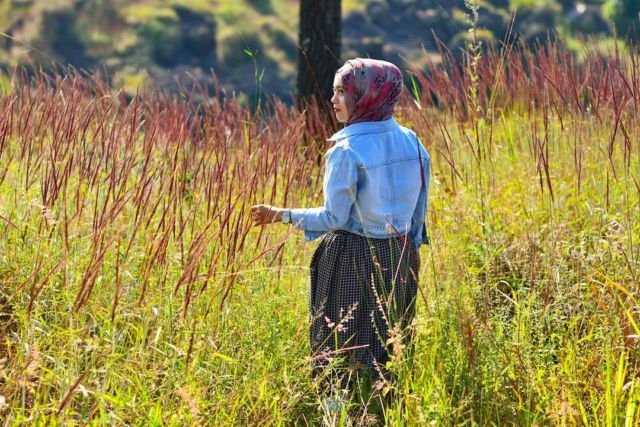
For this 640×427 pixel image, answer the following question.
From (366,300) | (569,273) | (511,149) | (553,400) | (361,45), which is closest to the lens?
(553,400)

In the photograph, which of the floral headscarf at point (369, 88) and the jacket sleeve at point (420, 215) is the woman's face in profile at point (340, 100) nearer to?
the floral headscarf at point (369, 88)

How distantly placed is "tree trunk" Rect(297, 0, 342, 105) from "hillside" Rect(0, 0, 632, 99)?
44750 mm

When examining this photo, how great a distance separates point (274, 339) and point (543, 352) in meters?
0.86

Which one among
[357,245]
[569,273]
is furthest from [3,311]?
[569,273]

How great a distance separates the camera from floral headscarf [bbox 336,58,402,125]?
2.92 m

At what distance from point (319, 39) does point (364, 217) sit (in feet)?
12.4

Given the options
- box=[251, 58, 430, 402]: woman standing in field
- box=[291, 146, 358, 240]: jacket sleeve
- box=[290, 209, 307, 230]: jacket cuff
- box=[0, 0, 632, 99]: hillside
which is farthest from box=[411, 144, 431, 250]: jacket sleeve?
box=[0, 0, 632, 99]: hillside

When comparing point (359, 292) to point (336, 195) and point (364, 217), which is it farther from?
point (336, 195)

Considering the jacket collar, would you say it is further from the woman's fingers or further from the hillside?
the hillside

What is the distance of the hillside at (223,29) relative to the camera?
57.6 meters

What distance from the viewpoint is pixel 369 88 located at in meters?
2.95

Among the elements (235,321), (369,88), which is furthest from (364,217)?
(235,321)

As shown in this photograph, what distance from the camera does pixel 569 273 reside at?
3.36m

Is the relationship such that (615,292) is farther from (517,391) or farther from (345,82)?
(345,82)
